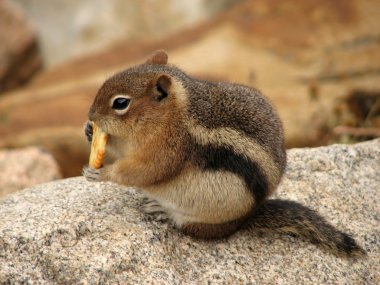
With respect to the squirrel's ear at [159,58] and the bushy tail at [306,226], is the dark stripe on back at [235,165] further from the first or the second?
the squirrel's ear at [159,58]

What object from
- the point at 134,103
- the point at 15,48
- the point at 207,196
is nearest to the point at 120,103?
the point at 134,103

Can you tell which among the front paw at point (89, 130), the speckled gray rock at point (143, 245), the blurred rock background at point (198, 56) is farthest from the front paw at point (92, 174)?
the blurred rock background at point (198, 56)

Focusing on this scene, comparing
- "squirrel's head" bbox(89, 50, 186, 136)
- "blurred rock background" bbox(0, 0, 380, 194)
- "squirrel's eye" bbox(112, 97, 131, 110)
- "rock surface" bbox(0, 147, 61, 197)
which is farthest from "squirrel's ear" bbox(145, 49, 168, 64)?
"blurred rock background" bbox(0, 0, 380, 194)

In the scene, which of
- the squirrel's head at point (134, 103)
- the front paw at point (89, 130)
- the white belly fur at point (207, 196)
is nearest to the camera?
the white belly fur at point (207, 196)

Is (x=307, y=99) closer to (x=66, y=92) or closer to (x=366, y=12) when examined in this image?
(x=366, y=12)

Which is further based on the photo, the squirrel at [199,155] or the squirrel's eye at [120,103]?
the squirrel's eye at [120,103]

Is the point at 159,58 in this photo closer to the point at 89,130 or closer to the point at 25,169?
the point at 89,130
